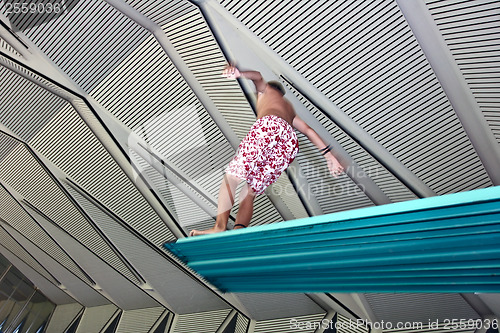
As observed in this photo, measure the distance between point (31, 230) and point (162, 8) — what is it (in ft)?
36.9

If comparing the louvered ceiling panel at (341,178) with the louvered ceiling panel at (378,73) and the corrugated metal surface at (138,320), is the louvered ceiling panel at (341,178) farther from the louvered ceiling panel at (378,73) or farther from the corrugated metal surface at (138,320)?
the corrugated metal surface at (138,320)

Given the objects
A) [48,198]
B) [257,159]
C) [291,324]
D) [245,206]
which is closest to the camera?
[257,159]

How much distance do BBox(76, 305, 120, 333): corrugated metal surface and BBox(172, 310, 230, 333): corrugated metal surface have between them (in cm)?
470

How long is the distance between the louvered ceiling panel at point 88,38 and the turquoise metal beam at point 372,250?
3230 millimetres

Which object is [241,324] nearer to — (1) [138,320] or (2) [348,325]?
(2) [348,325]

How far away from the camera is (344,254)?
3.87m

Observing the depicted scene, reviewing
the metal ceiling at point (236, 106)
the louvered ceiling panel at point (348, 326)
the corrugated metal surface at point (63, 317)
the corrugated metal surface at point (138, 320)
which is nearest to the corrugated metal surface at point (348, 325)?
the louvered ceiling panel at point (348, 326)

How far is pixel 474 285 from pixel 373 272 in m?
0.75

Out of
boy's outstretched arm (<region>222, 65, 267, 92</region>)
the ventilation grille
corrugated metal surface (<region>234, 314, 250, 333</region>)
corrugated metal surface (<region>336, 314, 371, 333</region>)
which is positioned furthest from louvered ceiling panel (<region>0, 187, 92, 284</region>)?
boy's outstretched arm (<region>222, 65, 267, 92</region>)

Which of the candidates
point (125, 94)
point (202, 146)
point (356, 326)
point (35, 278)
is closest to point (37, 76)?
point (125, 94)

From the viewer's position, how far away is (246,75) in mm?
5289

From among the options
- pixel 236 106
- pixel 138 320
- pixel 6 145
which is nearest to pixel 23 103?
pixel 6 145

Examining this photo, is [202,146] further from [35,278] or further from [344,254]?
[35,278]

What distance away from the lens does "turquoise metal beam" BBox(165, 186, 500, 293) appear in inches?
122
